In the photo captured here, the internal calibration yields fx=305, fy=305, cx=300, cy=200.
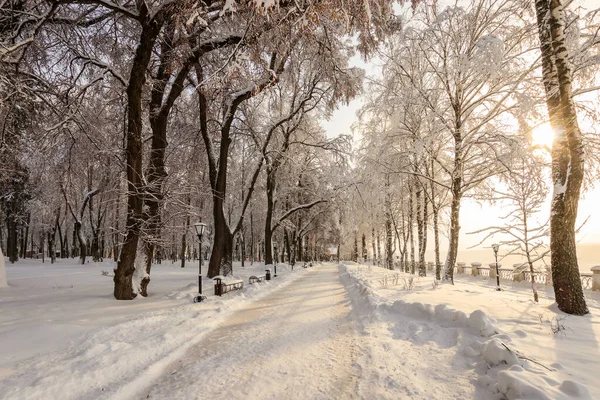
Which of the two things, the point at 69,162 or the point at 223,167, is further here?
the point at 223,167

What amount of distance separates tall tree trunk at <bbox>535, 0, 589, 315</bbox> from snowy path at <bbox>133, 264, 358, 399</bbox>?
442 cm

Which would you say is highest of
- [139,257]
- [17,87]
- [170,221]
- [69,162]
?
[17,87]

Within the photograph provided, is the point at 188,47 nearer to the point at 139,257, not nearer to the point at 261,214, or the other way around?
the point at 139,257

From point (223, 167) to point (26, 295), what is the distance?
332 inches

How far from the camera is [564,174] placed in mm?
6457

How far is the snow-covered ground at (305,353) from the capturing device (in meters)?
3.61

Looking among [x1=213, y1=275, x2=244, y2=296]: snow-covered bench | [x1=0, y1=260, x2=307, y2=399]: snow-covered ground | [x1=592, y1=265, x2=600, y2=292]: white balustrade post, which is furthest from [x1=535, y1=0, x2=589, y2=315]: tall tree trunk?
→ [x1=592, y1=265, x2=600, y2=292]: white balustrade post

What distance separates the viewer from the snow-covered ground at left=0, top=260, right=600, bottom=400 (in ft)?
11.8

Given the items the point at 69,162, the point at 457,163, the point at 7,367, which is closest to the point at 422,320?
the point at 7,367

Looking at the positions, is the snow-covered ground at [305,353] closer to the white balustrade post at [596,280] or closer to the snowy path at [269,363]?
the snowy path at [269,363]

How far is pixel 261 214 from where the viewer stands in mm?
37094

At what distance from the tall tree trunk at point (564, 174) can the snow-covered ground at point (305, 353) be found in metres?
0.62

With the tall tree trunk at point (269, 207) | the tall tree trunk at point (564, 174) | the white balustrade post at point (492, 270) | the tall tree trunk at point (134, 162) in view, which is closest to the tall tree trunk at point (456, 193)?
the tall tree trunk at point (564, 174)

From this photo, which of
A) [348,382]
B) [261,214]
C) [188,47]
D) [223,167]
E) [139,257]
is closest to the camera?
[348,382]
